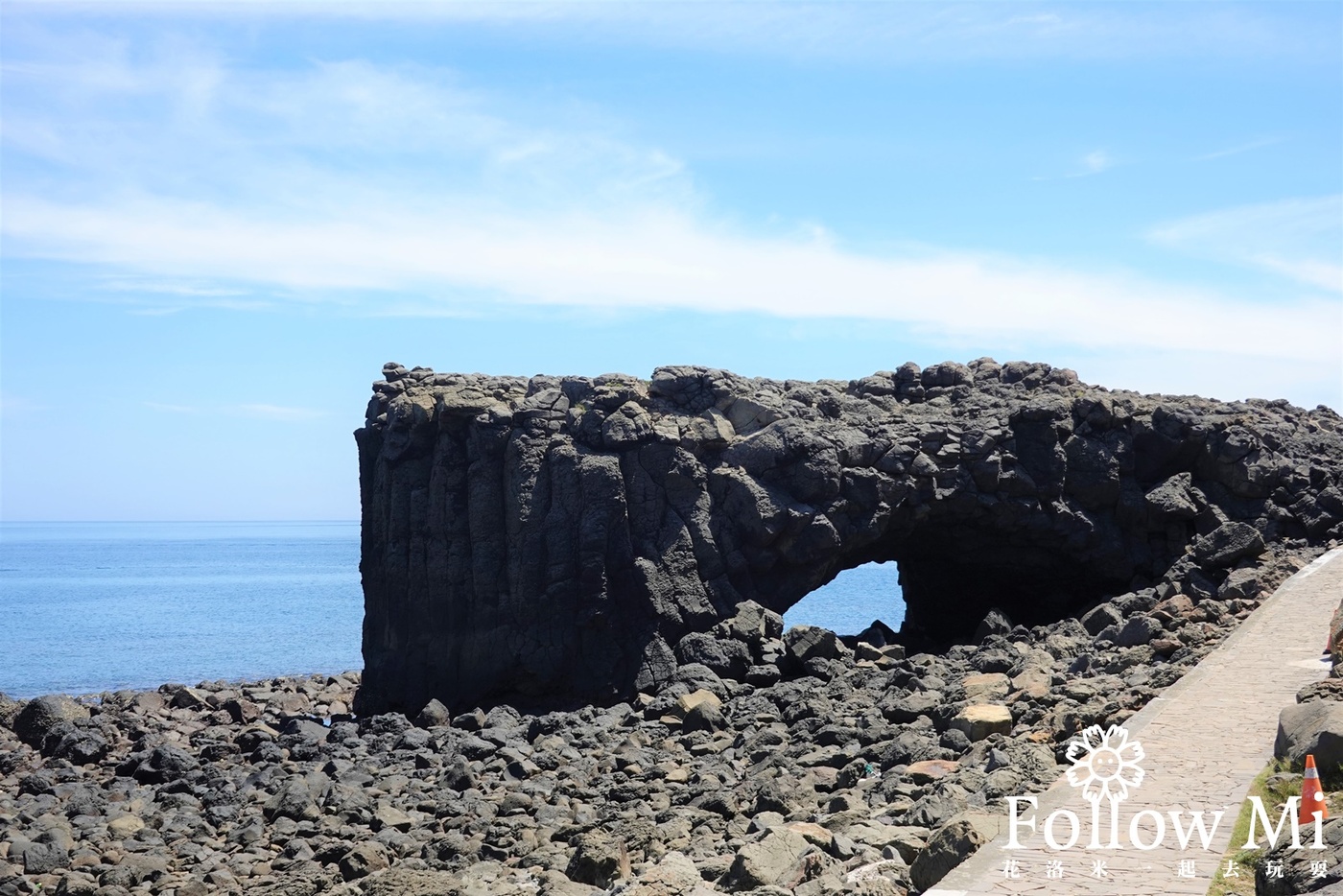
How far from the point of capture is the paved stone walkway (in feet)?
38.4

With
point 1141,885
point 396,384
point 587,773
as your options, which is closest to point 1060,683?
point 587,773

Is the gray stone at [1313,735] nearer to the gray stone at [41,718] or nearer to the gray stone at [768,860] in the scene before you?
the gray stone at [768,860]

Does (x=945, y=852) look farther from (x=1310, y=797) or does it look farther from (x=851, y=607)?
(x=851, y=607)

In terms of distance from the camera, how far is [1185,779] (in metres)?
14.8

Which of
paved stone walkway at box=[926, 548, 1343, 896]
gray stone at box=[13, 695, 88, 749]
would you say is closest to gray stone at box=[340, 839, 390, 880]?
paved stone walkway at box=[926, 548, 1343, 896]

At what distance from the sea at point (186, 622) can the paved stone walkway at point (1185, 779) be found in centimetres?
4790

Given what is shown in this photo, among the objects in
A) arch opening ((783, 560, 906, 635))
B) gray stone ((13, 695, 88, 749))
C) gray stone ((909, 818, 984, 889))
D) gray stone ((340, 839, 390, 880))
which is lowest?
arch opening ((783, 560, 906, 635))

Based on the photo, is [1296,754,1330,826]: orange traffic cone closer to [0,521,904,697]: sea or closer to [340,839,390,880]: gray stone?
[340,839,390,880]: gray stone

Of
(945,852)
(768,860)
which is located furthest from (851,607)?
(945,852)

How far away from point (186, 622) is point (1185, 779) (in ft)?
281

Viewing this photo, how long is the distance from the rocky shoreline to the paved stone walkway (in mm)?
803

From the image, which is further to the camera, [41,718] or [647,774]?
[41,718]

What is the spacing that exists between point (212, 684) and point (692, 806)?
29537 mm

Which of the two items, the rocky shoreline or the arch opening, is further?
the arch opening
